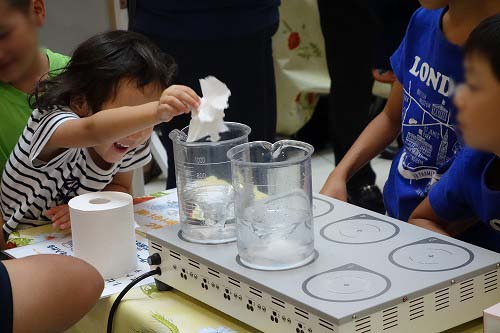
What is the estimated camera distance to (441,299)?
0.94 m

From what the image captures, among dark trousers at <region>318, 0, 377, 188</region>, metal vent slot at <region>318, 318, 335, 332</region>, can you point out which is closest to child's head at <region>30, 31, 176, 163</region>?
metal vent slot at <region>318, 318, 335, 332</region>

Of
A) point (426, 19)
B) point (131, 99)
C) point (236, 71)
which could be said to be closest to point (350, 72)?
point (236, 71)

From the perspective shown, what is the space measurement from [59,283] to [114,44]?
1.89 feet

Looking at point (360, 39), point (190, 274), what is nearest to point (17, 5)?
point (190, 274)

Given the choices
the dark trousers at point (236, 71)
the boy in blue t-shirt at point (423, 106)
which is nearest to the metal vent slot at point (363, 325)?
the boy in blue t-shirt at point (423, 106)

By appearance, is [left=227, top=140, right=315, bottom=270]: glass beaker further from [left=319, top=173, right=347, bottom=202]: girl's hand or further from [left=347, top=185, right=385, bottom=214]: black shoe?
[left=347, top=185, right=385, bottom=214]: black shoe

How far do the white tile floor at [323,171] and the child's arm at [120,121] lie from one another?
5.22 feet

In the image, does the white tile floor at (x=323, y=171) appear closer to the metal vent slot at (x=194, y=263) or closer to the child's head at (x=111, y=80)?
the child's head at (x=111, y=80)

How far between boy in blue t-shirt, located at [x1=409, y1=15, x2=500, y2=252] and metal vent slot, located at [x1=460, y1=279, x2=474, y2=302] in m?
0.15

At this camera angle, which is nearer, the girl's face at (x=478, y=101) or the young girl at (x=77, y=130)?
the girl's face at (x=478, y=101)

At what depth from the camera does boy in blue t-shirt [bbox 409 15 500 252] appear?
82 centimetres

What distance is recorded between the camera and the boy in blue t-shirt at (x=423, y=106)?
129 cm

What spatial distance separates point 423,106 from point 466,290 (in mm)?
460

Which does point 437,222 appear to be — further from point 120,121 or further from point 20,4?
point 20,4
